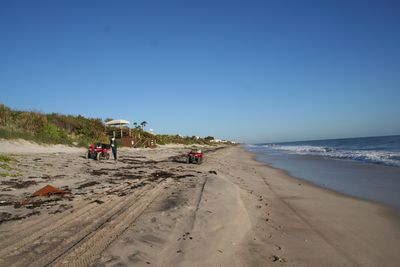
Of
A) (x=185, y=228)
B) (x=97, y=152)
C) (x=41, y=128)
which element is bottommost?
(x=185, y=228)

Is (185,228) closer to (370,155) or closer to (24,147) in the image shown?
(24,147)

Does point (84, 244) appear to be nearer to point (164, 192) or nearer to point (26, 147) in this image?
point (164, 192)

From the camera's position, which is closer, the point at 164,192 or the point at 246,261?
the point at 246,261

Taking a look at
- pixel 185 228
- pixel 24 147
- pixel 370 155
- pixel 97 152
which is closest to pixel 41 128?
pixel 24 147

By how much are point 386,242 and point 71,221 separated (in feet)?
18.2

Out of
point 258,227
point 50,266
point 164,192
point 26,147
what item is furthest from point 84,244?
point 26,147

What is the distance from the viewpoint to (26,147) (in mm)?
18469

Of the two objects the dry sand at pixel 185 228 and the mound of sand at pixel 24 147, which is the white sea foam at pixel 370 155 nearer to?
the dry sand at pixel 185 228

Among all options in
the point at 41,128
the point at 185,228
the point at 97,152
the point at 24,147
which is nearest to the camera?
the point at 185,228

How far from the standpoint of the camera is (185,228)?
17.3 feet

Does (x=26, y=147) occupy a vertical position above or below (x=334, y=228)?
above

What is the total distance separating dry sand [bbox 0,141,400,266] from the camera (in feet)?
13.7

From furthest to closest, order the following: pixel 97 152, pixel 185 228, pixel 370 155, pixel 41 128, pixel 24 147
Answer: pixel 370 155, pixel 41 128, pixel 24 147, pixel 97 152, pixel 185 228

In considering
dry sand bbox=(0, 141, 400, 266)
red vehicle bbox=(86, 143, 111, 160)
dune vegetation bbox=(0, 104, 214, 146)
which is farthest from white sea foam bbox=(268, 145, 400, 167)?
dune vegetation bbox=(0, 104, 214, 146)
